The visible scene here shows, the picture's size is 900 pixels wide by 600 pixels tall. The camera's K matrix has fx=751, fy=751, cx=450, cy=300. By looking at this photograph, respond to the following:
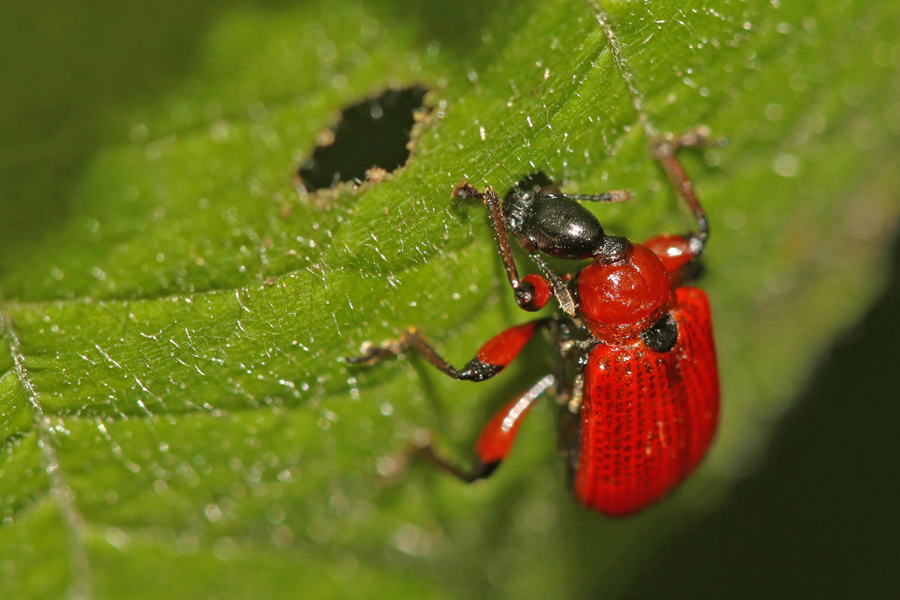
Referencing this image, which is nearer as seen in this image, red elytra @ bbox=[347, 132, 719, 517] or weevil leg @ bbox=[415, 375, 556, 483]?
red elytra @ bbox=[347, 132, 719, 517]

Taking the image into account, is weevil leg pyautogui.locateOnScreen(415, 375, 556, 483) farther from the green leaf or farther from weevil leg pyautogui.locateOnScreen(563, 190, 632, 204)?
weevil leg pyautogui.locateOnScreen(563, 190, 632, 204)

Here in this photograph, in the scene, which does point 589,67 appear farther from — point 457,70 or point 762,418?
point 762,418

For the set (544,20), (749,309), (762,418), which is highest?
(544,20)

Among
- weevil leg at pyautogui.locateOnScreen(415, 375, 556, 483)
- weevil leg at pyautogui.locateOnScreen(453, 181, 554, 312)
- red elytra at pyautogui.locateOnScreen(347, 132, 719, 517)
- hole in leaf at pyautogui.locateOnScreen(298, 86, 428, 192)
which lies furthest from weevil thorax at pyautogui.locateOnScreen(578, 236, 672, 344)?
hole in leaf at pyautogui.locateOnScreen(298, 86, 428, 192)

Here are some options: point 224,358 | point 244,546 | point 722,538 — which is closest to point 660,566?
point 722,538

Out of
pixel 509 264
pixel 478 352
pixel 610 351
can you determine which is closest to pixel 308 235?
pixel 509 264

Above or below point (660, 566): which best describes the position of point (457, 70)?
above

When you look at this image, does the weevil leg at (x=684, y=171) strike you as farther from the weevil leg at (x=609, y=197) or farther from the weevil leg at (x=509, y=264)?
the weevil leg at (x=509, y=264)

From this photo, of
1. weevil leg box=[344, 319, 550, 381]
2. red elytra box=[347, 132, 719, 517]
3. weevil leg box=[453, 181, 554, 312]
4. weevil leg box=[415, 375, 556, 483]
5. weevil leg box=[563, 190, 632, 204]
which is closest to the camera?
weevil leg box=[453, 181, 554, 312]
